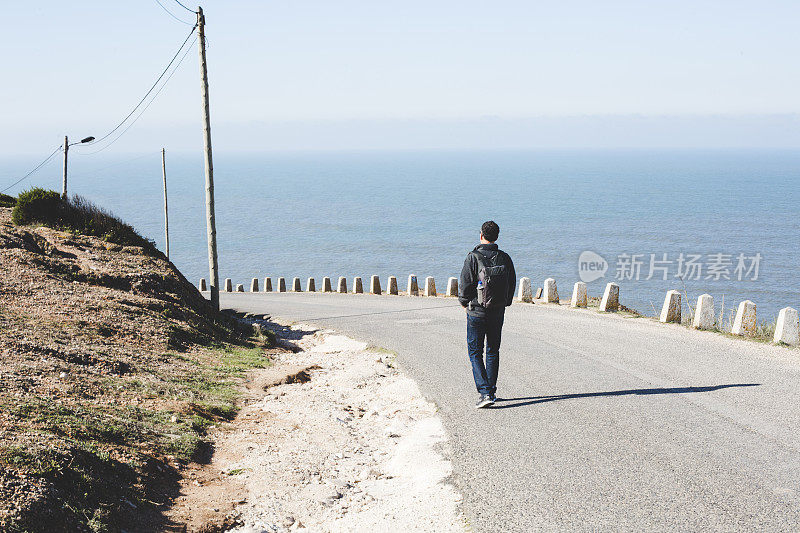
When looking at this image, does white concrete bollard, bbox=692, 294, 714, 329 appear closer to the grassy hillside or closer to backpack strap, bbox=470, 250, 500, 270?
backpack strap, bbox=470, 250, 500, 270

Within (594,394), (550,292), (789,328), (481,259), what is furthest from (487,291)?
(550,292)

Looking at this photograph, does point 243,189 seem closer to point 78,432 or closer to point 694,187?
point 694,187

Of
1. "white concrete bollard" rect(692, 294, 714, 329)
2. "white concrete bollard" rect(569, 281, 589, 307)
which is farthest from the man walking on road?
"white concrete bollard" rect(569, 281, 589, 307)

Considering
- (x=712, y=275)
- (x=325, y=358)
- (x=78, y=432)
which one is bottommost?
(x=712, y=275)

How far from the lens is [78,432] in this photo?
6.55m

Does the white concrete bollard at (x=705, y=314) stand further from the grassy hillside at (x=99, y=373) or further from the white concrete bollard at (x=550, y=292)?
the grassy hillside at (x=99, y=373)

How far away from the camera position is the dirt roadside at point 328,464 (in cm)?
548

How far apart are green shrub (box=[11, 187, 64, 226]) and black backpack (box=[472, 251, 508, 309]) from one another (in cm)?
1297

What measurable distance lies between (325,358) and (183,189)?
175149 mm

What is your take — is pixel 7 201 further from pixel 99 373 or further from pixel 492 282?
pixel 492 282

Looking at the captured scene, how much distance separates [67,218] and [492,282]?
13297 mm

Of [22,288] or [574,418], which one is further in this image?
[22,288]

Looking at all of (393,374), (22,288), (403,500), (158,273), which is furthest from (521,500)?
(158,273)

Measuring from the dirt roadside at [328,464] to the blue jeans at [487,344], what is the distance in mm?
724
